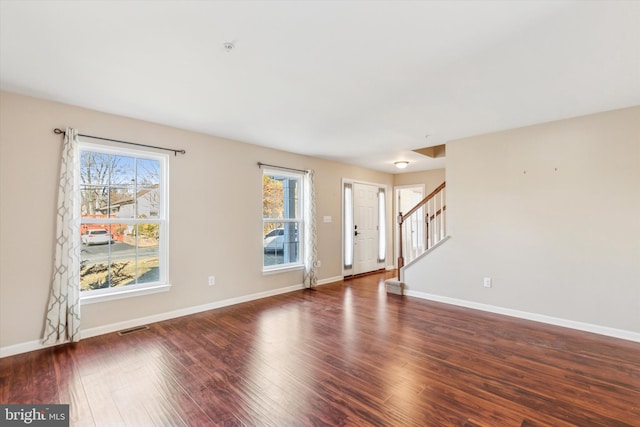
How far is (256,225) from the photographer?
470cm

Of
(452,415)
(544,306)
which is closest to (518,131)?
(544,306)

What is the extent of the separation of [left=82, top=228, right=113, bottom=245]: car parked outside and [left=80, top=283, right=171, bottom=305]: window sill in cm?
58

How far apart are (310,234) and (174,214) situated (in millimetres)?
2362

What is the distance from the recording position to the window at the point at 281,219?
16.2 feet

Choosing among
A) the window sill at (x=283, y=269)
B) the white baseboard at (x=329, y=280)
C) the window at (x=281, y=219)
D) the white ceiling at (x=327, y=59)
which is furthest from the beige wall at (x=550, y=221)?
the window at (x=281, y=219)

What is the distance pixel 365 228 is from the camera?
673cm

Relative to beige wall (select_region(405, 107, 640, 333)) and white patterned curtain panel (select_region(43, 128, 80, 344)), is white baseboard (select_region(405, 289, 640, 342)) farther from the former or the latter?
white patterned curtain panel (select_region(43, 128, 80, 344))

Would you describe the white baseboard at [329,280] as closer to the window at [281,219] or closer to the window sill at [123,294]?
the window at [281,219]

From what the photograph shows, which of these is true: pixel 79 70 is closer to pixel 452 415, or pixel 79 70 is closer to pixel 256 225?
pixel 256 225

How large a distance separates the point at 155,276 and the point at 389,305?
3.27m

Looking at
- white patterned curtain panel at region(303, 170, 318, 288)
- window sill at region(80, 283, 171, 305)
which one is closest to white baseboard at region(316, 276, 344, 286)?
white patterned curtain panel at region(303, 170, 318, 288)

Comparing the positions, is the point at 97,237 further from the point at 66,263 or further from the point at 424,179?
the point at 424,179

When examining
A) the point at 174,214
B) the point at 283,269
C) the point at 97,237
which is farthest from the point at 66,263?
the point at 283,269

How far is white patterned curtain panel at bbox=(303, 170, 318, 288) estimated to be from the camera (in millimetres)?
5371
